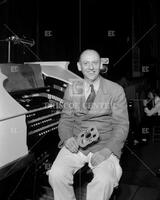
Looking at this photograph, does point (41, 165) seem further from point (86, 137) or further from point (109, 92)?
point (109, 92)

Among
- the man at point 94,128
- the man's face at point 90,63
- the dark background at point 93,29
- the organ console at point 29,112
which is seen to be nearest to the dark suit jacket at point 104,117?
the man at point 94,128

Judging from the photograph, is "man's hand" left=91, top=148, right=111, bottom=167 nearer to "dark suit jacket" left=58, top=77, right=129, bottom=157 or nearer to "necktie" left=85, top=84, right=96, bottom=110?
"dark suit jacket" left=58, top=77, right=129, bottom=157

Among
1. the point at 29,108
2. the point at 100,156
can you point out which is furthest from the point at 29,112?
the point at 100,156

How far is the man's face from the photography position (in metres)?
1.99

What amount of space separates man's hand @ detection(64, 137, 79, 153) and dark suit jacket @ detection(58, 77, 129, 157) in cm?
6

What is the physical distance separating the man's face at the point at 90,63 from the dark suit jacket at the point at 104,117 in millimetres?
104

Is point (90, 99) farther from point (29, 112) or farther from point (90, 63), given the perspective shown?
point (29, 112)

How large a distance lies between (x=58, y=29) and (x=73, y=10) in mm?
356

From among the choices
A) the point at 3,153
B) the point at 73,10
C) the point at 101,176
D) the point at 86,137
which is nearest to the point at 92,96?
the point at 86,137

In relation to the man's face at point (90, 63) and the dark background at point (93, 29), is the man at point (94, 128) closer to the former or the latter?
the man's face at point (90, 63)

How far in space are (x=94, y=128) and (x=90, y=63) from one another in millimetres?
457

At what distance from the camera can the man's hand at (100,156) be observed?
6.01ft

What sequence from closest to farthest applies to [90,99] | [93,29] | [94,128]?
[94,128]
[90,99]
[93,29]

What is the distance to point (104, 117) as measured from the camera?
2021mm
